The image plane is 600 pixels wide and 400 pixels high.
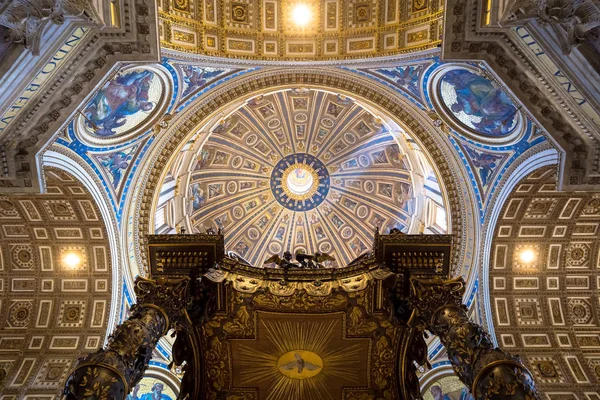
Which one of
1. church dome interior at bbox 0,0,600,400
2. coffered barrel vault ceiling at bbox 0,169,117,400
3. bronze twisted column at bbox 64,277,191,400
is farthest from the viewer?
coffered barrel vault ceiling at bbox 0,169,117,400

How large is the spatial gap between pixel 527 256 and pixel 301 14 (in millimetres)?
9624

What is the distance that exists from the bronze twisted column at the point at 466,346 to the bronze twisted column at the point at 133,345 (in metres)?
3.96

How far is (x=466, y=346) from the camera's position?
6.63 meters

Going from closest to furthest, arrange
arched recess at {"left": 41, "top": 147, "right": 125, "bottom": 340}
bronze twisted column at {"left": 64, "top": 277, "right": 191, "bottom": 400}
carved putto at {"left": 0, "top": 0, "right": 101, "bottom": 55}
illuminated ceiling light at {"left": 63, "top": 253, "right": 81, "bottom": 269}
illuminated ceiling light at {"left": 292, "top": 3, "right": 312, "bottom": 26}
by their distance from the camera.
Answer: bronze twisted column at {"left": 64, "top": 277, "right": 191, "bottom": 400}, carved putto at {"left": 0, "top": 0, "right": 101, "bottom": 55}, arched recess at {"left": 41, "top": 147, "right": 125, "bottom": 340}, illuminated ceiling light at {"left": 292, "top": 3, "right": 312, "bottom": 26}, illuminated ceiling light at {"left": 63, "top": 253, "right": 81, "bottom": 269}

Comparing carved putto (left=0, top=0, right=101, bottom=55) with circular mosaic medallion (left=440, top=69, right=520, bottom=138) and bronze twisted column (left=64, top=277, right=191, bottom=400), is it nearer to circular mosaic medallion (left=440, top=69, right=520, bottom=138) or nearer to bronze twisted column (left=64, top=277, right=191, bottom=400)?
bronze twisted column (left=64, top=277, right=191, bottom=400)

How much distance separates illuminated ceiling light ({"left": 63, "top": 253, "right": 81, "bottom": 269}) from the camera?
1427 cm

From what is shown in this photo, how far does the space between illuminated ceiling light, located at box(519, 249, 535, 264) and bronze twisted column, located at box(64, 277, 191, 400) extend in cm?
1031

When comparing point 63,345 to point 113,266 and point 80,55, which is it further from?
point 80,55

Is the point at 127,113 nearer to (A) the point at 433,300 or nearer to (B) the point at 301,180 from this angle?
(A) the point at 433,300

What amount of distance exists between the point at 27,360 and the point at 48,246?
3244 mm

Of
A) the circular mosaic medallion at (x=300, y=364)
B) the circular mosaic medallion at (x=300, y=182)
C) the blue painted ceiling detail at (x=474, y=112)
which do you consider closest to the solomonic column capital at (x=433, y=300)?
the circular mosaic medallion at (x=300, y=364)

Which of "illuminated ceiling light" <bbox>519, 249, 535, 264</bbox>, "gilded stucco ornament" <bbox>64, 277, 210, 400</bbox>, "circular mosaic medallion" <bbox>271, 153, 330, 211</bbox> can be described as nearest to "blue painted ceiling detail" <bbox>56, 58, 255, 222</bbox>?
"gilded stucco ornament" <bbox>64, 277, 210, 400</bbox>

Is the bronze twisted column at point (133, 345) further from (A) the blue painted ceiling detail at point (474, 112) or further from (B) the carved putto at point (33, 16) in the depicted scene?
(A) the blue painted ceiling detail at point (474, 112)

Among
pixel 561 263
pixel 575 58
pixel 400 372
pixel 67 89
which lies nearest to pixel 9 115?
pixel 67 89
